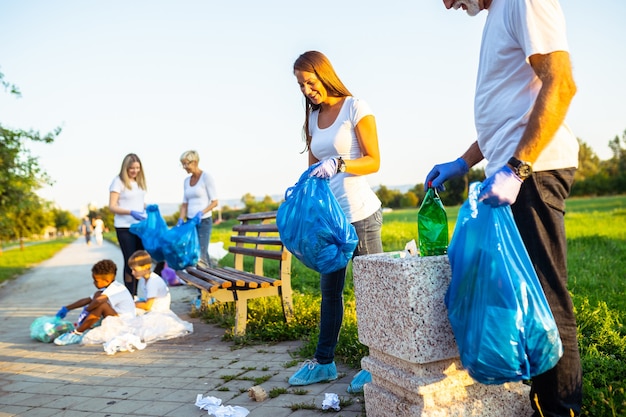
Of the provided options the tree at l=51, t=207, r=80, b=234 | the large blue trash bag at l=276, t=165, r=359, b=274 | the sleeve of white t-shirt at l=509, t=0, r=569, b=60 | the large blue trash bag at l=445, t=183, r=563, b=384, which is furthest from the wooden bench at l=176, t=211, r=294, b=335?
the tree at l=51, t=207, r=80, b=234

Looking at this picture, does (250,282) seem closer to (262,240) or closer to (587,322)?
(262,240)

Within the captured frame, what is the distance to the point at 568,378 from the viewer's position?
221 centimetres

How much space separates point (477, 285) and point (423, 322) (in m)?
0.34

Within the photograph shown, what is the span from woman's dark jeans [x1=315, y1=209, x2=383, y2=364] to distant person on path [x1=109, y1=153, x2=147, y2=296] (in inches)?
151

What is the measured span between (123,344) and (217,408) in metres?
2.29

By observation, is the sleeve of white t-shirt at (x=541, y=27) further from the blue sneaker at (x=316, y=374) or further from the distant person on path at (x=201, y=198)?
the distant person on path at (x=201, y=198)

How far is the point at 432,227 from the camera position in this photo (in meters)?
2.66

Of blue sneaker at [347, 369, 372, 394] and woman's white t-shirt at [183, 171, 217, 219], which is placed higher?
woman's white t-shirt at [183, 171, 217, 219]

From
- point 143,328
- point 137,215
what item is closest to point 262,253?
point 143,328

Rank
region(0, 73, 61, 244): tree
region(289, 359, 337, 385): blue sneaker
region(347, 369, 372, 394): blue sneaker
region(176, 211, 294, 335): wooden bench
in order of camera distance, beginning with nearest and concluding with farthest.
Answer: region(347, 369, 372, 394): blue sneaker → region(289, 359, 337, 385): blue sneaker → region(176, 211, 294, 335): wooden bench → region(0, 73, 61, 244): tree

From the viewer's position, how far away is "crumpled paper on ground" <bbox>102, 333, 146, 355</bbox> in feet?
16.9

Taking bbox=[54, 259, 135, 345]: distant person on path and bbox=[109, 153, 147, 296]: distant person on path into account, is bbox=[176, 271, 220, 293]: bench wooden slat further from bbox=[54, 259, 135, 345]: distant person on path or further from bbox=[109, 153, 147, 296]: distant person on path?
bbox=[109, 153, 147, 296]: distant person on path

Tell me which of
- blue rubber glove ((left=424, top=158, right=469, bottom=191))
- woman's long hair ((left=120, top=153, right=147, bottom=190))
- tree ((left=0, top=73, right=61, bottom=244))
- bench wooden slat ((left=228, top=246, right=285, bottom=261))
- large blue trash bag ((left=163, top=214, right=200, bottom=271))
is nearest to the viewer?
blue rubber glove ((left=424, top=158, right=469, bottom=191))

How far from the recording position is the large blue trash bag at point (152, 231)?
21.9 feet
